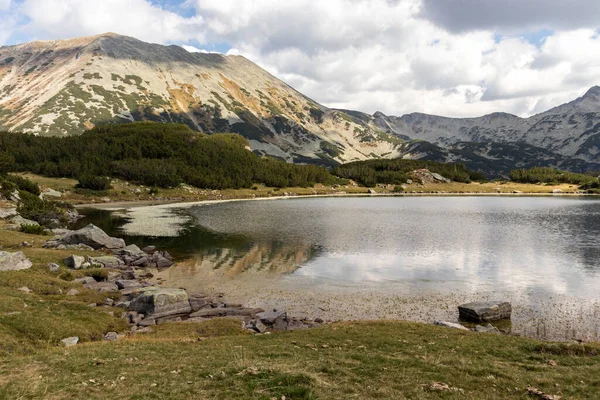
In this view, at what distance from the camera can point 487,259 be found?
54.7 meters

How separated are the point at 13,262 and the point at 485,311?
4355 cm

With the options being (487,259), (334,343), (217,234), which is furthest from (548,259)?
(217,234)

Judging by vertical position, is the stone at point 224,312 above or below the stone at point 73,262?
below

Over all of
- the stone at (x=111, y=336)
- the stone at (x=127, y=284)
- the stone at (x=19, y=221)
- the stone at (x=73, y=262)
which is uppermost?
the stone at (x=19, y=221)

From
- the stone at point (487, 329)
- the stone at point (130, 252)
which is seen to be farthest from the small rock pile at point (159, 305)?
the stone at point (487, 329)

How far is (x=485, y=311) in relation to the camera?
103ft

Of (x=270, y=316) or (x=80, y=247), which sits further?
(x=80, y=247)

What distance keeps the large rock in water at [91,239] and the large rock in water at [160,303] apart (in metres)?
28.9

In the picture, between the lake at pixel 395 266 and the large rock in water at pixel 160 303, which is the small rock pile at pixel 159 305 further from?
the lake at pixel 395 266

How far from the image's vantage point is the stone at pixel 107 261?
153 feet

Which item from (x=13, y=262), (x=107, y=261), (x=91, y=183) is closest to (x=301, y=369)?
(x=13, y=262)

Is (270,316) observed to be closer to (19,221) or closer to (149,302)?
(149,302)

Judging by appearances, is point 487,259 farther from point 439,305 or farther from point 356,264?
point 439,305

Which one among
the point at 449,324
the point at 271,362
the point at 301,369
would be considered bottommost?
the point at 449,324
